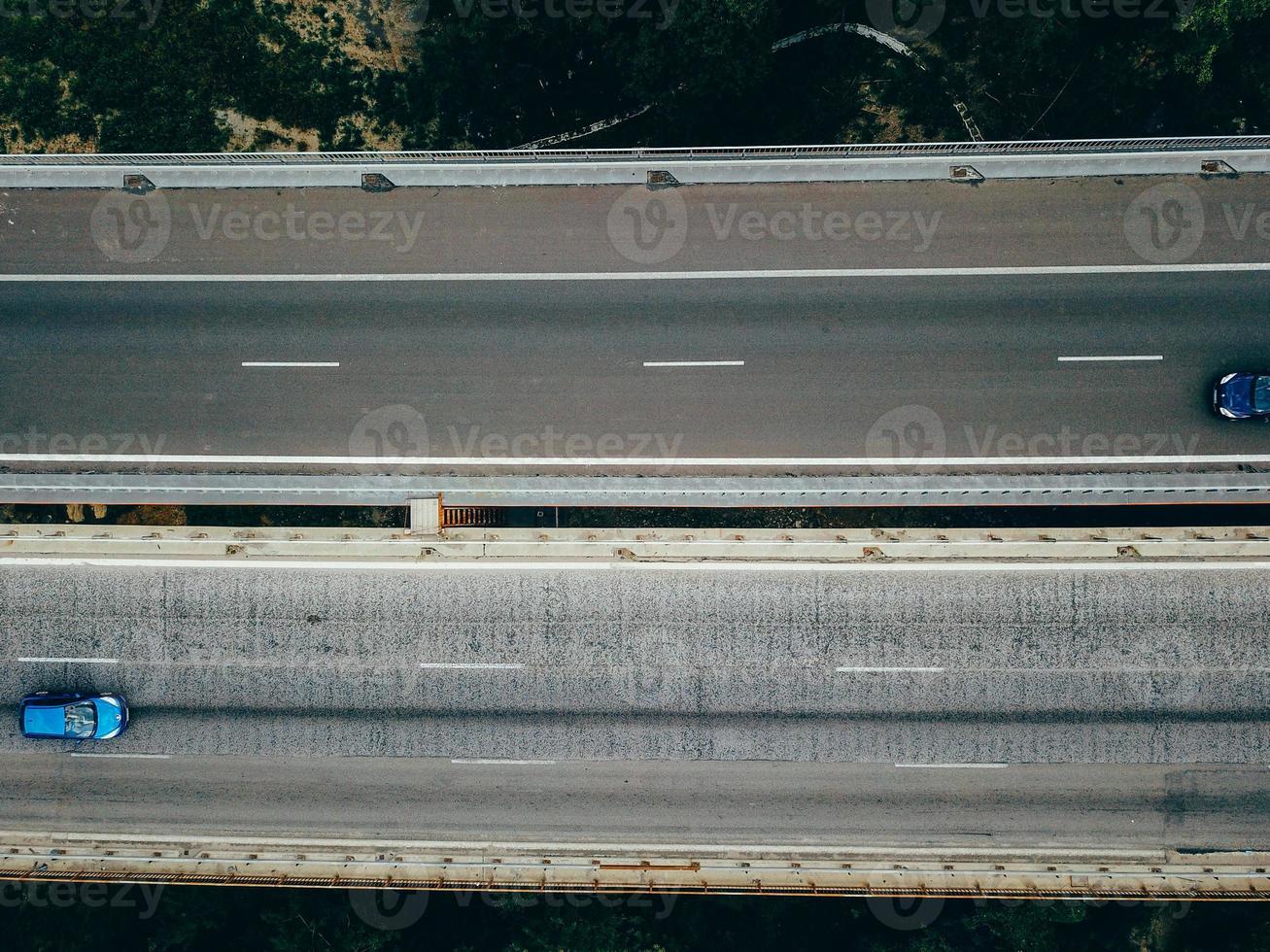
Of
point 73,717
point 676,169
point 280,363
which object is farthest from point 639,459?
point 73,717

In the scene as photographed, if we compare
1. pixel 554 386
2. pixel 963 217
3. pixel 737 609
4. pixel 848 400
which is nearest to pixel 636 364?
pixel 554 386

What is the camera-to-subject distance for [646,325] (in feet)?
83.4

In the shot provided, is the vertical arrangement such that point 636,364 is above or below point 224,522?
above

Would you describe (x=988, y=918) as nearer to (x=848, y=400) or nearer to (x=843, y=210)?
(x=848, y=400)

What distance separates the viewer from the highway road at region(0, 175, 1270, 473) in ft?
82.4

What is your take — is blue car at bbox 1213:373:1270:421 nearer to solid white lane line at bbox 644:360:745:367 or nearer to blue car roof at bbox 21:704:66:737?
solid white lane line at bbox 644:360:745:367

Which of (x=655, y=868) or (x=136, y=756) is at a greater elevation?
(x=136, y=756)

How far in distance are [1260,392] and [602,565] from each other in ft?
74.8

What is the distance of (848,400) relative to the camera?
25.2 metres

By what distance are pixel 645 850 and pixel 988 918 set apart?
13148mm

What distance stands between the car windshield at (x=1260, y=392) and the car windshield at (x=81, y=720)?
40.8 m

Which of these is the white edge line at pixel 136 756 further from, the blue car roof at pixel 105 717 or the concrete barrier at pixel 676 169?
the concrete barrier at pixel 676 169

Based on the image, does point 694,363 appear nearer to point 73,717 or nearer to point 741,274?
point 741,274

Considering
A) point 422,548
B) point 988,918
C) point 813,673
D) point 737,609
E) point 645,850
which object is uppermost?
point 422,548
